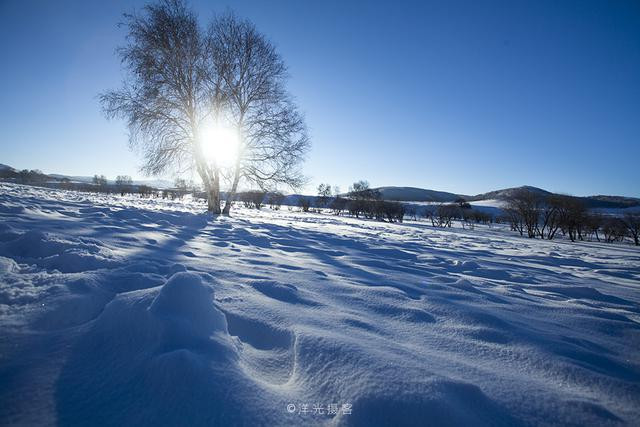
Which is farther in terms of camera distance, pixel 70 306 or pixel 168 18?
pixel 168 18

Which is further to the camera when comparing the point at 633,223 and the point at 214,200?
the point at 633,223

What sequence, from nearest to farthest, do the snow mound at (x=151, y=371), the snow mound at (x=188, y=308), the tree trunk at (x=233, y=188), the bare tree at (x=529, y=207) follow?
the snow mound at (x=151, y=371) → the snow mound at (x=188, y=308) → the tree trunk at (x=233, y=188) → the bare tree at (x=529, y=207)

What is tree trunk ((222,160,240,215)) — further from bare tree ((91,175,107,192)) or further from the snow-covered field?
bare tree ((91,175,107,192))

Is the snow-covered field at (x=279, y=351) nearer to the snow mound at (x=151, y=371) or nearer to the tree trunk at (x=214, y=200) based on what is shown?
the snow mound at (x=151, y=371)

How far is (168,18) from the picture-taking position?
9102mm

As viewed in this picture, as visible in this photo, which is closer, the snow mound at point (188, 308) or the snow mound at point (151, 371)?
the snow mound at point (151, 371)

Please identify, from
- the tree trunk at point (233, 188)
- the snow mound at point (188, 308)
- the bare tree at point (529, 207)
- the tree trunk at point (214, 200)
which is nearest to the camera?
the snow mound at point (188, 308)

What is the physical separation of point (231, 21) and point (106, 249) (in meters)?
11.2

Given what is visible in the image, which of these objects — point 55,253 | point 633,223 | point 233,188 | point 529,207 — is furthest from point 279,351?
point 633,223

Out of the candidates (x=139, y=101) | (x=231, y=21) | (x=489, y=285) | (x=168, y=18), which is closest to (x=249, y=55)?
(x=231, y=21)

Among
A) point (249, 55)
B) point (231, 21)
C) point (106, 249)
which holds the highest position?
point (231, 21)

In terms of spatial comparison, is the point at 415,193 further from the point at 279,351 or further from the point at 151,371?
the point at 151,371

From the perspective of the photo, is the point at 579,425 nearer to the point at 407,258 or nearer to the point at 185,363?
the point at 185,363

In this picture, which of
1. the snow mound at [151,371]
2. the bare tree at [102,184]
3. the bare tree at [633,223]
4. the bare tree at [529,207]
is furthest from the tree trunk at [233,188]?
the bare tree at [102,184]
